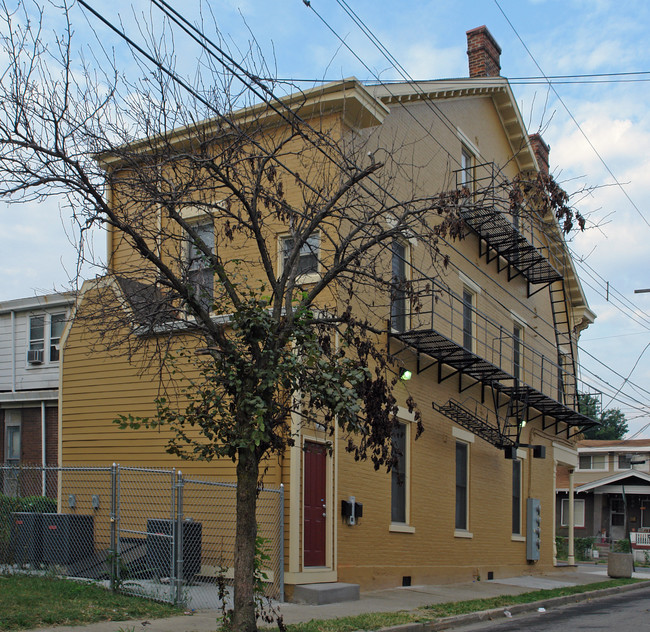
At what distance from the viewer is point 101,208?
28.6ft

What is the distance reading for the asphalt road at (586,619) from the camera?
38.5ft

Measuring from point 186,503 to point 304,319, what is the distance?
669 cm

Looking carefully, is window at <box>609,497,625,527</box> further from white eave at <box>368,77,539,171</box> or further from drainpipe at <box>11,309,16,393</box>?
drainpipe at <box>11,309,16,393</box>

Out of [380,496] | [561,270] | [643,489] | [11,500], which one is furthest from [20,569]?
[643,489]

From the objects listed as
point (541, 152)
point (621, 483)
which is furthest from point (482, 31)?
point (621, 483)

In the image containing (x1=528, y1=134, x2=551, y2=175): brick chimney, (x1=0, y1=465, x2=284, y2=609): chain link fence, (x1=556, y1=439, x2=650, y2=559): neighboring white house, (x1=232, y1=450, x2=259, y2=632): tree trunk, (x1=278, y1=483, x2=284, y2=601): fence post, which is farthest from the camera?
(x1=556, y1=439, x2=650, y2=559): neighboring white house

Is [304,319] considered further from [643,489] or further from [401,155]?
[643,489]

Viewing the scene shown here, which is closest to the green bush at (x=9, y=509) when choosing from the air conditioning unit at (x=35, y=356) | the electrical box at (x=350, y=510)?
the electrical box at (x=350, y=510)

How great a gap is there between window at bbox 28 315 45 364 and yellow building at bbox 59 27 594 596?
6560 millimetres

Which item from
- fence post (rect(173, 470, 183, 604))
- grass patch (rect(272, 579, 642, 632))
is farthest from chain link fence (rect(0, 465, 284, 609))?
grass patch (rect(272, 579, 642, 632))

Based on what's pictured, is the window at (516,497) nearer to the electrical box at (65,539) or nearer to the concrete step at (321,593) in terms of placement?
the concrete step at (321,593)

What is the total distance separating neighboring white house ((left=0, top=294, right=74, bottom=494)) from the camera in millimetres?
21766

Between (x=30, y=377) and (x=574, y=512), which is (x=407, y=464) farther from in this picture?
(x=574, y=512)

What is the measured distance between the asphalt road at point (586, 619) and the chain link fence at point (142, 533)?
3.65 metres
